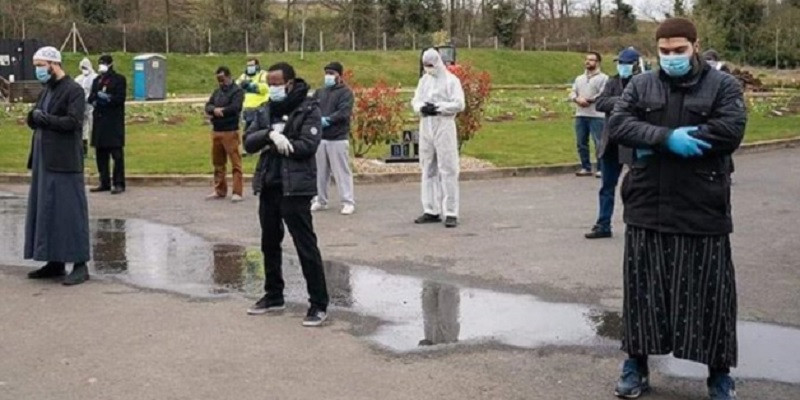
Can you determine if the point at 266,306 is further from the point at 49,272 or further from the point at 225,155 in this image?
the point at 225,155

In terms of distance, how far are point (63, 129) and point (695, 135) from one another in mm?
5727

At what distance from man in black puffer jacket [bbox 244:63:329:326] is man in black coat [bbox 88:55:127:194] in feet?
26.0

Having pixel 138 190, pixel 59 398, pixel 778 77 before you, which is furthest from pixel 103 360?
pixel 778 77

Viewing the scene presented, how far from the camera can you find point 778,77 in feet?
167

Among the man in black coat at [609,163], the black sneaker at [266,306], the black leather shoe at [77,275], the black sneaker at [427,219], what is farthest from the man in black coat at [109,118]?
the black sneaker at [266,306]

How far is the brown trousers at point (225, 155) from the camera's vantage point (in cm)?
1477

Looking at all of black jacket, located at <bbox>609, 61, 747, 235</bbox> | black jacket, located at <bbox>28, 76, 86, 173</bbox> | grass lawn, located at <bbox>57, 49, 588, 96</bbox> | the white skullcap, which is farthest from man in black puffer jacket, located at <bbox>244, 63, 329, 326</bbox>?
grass lawn, located at <bbox>57, 49, 588, 96</bbox>

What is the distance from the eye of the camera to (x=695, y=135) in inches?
222

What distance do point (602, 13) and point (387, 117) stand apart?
57.8 metres

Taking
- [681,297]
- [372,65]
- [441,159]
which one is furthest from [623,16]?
[681,297]

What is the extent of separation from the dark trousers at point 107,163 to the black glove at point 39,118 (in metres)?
6.15

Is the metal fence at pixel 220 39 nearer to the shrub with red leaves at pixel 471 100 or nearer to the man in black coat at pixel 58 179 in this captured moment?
the shrub with red leaves at pixel 471 100

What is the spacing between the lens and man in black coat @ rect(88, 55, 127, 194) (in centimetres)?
1546

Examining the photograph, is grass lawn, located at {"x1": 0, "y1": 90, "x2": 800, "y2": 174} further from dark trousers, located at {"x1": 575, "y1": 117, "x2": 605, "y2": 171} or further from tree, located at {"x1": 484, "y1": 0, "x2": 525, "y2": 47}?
tree, located at {"x1": 484, "y1": 0, "x2": 525, "y2": 47}
